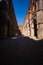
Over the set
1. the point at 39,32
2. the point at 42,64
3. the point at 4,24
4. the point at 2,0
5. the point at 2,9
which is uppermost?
the point at 2,0

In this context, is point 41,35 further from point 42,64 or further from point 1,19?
point 42,64

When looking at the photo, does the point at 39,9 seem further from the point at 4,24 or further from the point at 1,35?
the point at 1,35

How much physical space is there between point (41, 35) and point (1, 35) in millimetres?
5755

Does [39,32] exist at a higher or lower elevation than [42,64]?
higher

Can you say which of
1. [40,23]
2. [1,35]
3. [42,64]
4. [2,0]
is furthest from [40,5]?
[42,64]

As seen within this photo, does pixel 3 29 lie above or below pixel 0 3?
below

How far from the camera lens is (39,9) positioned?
55.2 feet

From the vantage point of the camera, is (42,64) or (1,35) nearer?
(42,64)

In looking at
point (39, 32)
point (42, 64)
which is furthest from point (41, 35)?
point (42, 64)

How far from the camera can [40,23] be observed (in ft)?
54.6

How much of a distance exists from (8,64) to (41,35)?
12978 mm

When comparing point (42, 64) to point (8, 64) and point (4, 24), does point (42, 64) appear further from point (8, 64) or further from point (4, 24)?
point (4, 24)

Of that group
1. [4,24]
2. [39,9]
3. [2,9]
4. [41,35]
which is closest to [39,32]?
[41,35]

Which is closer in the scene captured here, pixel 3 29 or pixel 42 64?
pixel 42 64
